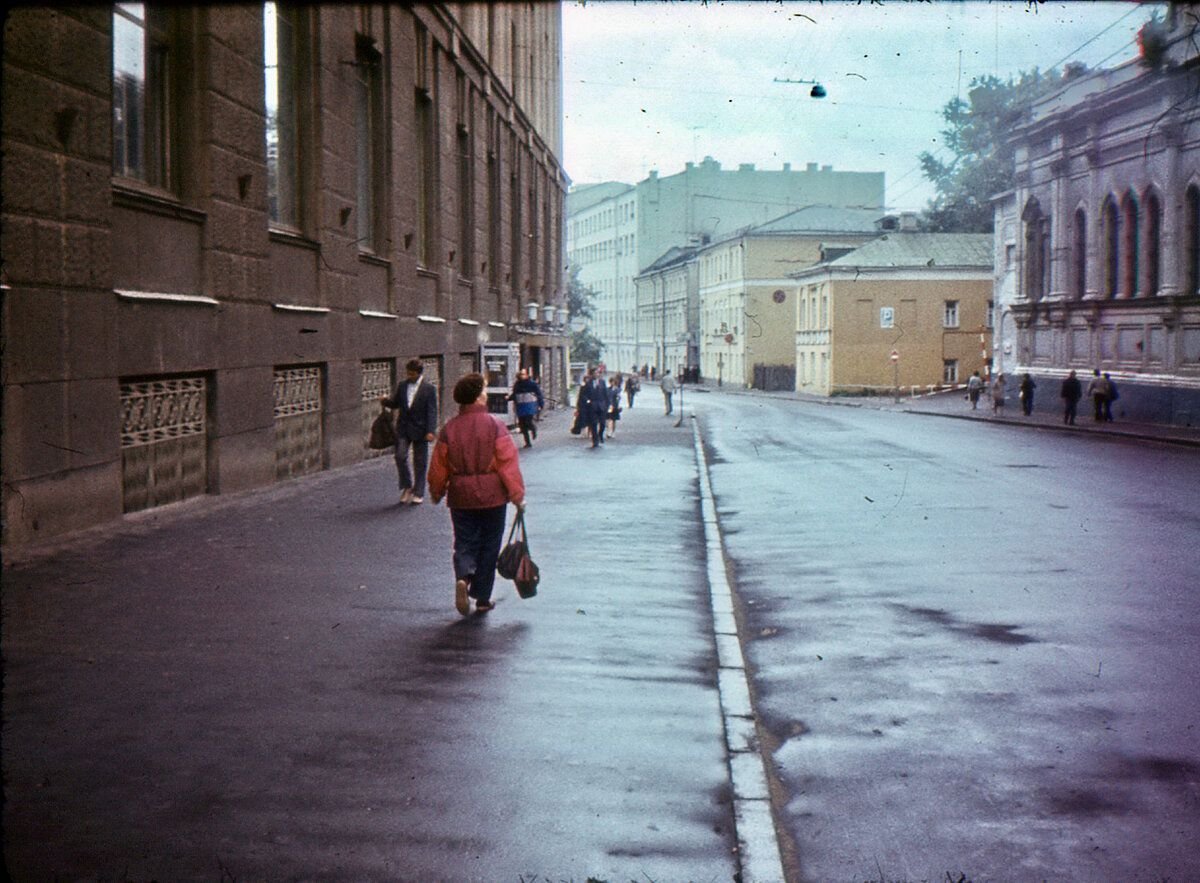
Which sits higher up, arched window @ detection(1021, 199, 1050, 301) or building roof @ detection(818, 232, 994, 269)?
building roof @ detection(818, 232, 994, 269)

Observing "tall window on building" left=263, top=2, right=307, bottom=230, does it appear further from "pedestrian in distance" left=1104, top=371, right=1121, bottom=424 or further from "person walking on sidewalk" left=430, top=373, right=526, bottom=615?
"pedestrian in distance" left=1104, top=371, right=1121, bottom=424

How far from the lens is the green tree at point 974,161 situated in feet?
288

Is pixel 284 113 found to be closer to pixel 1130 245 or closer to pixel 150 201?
pixel 150 201

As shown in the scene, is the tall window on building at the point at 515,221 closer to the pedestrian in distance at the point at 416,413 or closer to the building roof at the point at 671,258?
the pedestrian in distance at the point at 416,413

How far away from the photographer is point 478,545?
9.45 m

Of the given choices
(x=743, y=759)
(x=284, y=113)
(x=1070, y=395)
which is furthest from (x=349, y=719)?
(x=1070, y=395)

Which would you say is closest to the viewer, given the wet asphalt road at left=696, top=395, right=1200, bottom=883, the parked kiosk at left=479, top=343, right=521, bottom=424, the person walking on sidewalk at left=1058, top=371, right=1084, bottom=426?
the wet asphalt road at left=696, top=395, right=1200, bottom=883

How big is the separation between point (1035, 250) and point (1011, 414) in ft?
21.0

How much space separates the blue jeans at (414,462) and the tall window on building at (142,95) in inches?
159

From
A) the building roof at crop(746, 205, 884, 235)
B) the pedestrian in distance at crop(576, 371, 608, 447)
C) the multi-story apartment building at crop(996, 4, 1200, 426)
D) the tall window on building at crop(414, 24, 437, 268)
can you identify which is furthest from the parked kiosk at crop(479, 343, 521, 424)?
the building roof at crop(746, 205, 884, 235)

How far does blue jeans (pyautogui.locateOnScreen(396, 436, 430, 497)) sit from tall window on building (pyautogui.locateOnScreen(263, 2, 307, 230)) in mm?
4630

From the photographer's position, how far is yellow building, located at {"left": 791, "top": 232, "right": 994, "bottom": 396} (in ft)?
243

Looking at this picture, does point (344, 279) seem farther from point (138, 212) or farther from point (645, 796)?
point (645, 796)

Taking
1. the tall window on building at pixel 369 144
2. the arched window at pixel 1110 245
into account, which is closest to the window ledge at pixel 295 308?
the tall window on building at pixel 369 144
